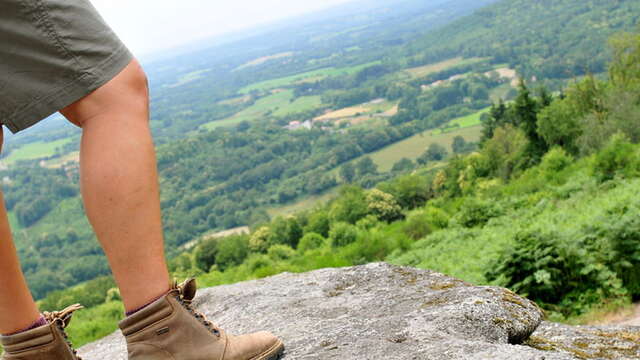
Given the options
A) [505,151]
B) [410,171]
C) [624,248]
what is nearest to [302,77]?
[410,171]

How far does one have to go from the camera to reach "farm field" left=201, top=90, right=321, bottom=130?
145 m

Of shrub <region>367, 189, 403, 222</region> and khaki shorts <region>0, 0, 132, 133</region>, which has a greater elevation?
khaki shorts <region>0, 0, 132, 133</region>

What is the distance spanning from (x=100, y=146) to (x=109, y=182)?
14 centimetres

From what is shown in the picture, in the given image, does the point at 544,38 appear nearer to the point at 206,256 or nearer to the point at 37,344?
the point at 206,256

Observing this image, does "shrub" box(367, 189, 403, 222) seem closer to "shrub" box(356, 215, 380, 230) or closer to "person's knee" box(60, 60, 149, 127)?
"shrub" box(356, 215, 380, 230)

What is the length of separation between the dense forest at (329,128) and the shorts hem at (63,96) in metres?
31.7

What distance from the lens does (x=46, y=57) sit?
1.87m

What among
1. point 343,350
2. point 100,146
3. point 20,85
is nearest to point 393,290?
point 343,350

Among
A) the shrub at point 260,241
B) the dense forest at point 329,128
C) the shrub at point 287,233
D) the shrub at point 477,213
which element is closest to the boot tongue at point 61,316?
the shrub at point 477,213

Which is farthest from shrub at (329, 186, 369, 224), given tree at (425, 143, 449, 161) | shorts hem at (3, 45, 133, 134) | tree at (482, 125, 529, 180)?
shorts hem at (3, 45, 133, 134)

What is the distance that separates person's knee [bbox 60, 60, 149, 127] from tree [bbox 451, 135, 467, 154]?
80.2 m

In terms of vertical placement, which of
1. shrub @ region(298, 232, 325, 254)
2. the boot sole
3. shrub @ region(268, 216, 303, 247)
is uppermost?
the boot sole

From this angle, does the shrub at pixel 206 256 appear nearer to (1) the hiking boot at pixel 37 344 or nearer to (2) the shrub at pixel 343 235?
(2) the shrub at pixel 343 235

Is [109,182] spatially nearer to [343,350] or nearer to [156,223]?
[156,223]
